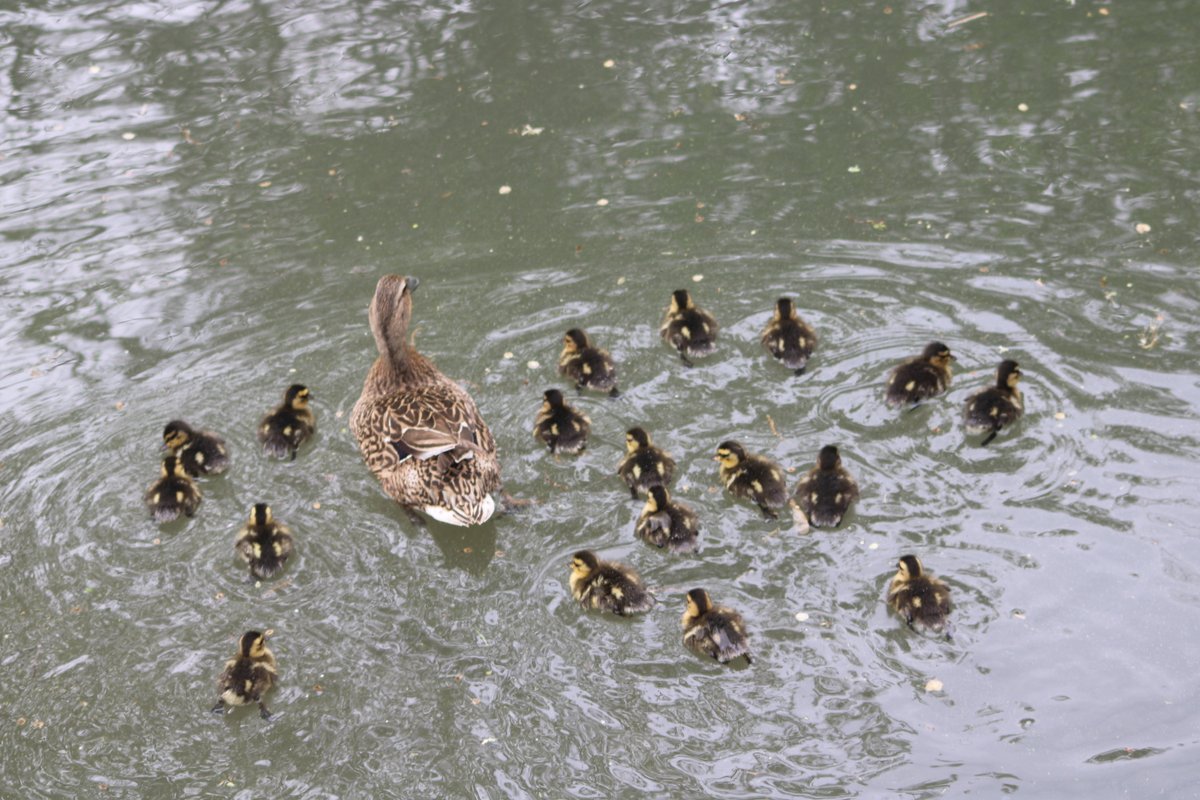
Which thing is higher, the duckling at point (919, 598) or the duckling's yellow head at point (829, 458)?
the duckling's yellow head at point (829, 458)

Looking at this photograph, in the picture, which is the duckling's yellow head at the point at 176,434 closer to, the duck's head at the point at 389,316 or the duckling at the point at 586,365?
the duck's head at the point at 389,316

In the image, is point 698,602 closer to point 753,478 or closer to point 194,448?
point 753,478

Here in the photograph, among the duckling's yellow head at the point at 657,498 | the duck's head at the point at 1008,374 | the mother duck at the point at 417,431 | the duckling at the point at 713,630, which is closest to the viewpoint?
the duckling at the point at 713,630

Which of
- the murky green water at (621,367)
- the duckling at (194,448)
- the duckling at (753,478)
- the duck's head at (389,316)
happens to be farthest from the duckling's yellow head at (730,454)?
the duckling at (194,448)

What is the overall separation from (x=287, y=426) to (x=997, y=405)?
3.30 meters

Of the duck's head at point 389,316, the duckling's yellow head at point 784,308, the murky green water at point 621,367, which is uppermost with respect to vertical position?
the duck's head at point 389,316

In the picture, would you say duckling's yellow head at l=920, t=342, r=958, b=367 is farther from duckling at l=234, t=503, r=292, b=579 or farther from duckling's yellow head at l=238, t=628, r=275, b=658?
duckling's yellow head at l=238, t=628, r=275, b=658

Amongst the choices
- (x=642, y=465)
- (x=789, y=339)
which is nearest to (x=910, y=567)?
(x=642, y=465)

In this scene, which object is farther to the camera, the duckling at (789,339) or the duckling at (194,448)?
the duckling at (789,339)

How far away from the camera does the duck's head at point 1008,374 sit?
19.8 ft

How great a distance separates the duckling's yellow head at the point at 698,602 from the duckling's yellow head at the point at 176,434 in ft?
8.94

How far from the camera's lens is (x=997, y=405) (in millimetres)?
5980

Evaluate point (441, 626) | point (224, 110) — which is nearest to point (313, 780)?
point (441, 626)

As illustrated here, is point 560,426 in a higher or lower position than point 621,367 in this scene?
higher
